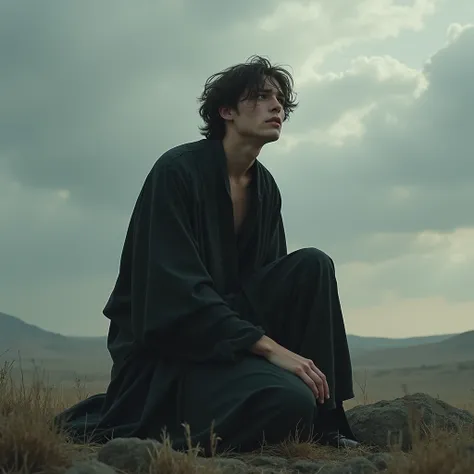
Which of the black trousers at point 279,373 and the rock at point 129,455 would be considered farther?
the black trousers at point 279,373

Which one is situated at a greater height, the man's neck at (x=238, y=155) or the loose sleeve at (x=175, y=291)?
the man's neck at (x=238, y=155)

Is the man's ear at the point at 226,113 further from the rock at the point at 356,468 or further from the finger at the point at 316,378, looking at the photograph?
the rock at the point at 356,468

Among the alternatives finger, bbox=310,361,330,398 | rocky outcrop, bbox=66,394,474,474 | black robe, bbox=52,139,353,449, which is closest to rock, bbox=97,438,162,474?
rocky outcrop, bbox=66,394,474,474

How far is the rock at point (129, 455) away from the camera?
3.34m

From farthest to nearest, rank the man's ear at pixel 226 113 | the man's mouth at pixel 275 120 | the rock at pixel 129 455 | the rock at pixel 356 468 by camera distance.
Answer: the man's ear at pixel 226 113
the man's mouth at pixel 275 120
the rock at pixel 356 468
the rock at pixel 129 455

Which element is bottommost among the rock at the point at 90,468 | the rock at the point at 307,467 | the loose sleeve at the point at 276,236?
the rock at the point at 307,467

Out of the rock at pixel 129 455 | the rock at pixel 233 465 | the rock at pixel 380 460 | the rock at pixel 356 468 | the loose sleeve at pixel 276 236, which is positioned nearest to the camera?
the rock at pixel 129 455

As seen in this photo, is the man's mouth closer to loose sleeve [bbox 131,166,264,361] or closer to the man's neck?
the man's neck

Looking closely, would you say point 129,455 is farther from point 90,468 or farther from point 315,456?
point 315,456

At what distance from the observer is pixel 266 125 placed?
4.88 metres

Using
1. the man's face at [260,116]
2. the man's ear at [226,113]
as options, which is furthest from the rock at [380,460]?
the man's ear at [226,113]

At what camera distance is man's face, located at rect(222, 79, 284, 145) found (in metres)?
4.88

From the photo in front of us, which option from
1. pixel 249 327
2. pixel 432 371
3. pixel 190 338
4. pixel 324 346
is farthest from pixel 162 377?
pixel 432 371

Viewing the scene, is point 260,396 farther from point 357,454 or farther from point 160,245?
point 160,245
